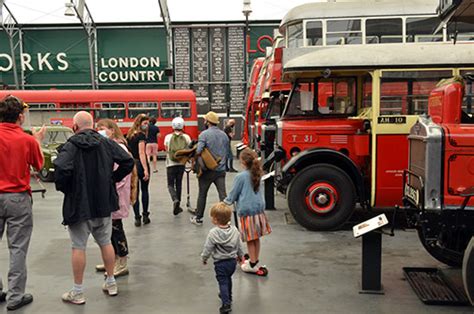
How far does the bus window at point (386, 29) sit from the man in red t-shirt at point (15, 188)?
984cm

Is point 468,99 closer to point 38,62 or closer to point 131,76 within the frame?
point 131,76

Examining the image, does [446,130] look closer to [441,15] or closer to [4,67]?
[441,15]

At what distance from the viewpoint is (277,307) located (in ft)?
15.4

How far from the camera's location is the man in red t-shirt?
4.59 m

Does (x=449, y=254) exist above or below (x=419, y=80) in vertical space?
below

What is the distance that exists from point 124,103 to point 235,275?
16.0 meters

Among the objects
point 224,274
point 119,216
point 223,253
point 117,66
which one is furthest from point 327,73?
point 117,66

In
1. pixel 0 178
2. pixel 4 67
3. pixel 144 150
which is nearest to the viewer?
pixel 0 178

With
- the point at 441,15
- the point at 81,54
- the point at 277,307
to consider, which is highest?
the point at 81,54

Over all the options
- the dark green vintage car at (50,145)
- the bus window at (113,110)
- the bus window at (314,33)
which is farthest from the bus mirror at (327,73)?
the bus window at (113,110)

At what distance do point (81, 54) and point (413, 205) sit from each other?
999 inches

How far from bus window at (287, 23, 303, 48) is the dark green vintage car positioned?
6.62 meters

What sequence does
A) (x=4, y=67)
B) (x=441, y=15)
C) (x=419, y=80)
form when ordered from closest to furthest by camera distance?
(x=441, y=15), (x=419, y=80), (x=4, y=67)

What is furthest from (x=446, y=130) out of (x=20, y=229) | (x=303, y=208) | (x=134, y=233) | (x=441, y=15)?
(x=134, y=233)
